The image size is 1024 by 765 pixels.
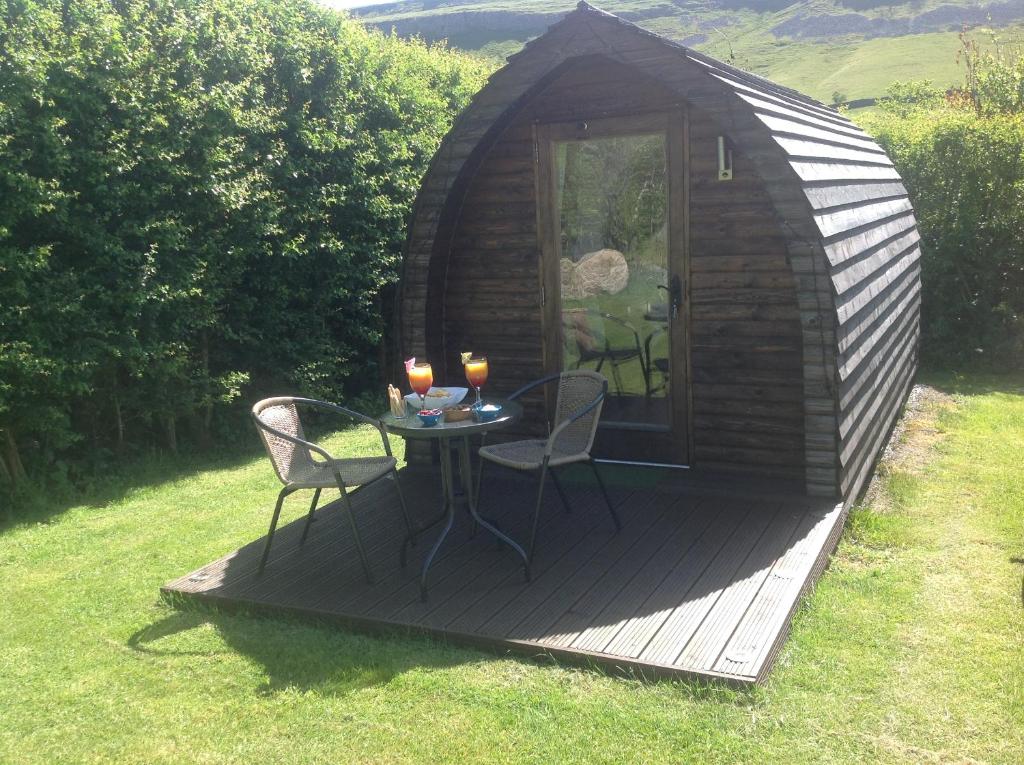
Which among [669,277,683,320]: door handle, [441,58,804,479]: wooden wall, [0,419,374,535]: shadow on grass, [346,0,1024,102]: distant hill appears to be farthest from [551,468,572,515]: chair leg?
[346,0,1024,102]: distant hill

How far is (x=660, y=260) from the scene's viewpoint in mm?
5352

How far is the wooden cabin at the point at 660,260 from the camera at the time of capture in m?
4.43

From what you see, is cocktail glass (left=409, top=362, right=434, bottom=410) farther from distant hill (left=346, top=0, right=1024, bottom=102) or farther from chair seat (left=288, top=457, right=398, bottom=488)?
distant hill (left=346, top=0, right=1024, bottom=102)

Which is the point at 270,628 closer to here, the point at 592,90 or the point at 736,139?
the point at 736,139

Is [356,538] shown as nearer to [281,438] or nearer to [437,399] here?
[281,438]

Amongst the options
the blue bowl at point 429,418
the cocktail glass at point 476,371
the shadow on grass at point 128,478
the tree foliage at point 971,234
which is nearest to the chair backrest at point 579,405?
the cocktail glass at point 476,371

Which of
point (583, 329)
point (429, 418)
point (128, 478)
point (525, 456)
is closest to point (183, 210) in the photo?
point (128, 478)

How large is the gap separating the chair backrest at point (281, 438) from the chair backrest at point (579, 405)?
1336mm

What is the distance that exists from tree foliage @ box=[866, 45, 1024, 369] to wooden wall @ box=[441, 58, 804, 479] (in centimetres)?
548

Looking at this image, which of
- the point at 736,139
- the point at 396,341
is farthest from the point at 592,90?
the point at 396,341

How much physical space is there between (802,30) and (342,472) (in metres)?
85.1

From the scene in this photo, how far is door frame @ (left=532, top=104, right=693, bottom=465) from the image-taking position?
5164mm

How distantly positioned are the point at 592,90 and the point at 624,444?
89.7 inches

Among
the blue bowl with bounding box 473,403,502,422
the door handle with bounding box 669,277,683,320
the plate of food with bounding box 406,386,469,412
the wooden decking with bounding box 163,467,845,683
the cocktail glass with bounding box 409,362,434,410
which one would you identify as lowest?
the wooden decking with bounding box 163,467,845,683
